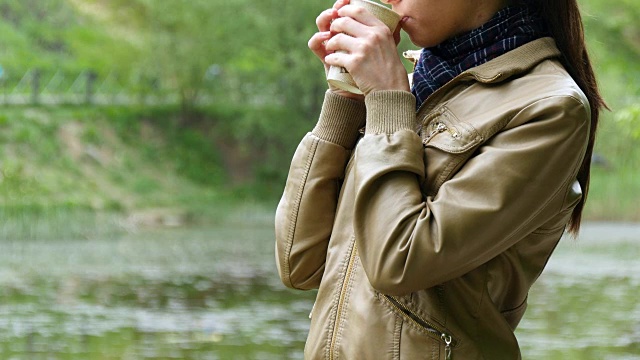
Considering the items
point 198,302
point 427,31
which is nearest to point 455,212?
point 427,31

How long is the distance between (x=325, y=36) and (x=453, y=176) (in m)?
0.40

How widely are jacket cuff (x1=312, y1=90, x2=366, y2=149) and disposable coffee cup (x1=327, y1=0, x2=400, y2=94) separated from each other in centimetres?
5

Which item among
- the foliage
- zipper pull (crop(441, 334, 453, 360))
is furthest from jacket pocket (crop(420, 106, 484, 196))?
the foliage

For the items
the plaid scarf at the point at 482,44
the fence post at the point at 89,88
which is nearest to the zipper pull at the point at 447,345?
the plaid scarf at the point at 482,44

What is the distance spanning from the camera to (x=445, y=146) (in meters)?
1.78

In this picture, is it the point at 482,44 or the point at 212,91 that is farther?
the point at 212,91

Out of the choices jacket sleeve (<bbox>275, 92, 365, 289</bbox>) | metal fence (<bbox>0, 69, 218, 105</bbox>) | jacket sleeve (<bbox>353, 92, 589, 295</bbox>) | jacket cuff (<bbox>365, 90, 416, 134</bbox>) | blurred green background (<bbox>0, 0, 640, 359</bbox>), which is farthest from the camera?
metal fence (<bbox>0, 69, 218, 105</bbox>)

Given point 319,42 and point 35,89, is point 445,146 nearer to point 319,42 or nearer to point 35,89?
point 319,42

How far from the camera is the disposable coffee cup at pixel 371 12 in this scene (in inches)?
73.8

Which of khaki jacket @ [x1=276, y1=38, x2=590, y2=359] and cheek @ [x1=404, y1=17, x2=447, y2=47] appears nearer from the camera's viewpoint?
khaki jacket @ [x1=276, y1=38, x2=590, y2=359]

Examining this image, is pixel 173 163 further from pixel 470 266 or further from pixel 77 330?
pixel 470 266

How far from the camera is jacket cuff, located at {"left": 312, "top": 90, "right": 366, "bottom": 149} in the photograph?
2043mm

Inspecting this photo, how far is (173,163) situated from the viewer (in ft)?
79.0

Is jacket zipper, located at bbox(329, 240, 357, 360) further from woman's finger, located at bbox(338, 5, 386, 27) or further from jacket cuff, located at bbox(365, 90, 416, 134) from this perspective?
woman's finger, located at bbox(338, 5, 386, 27)
